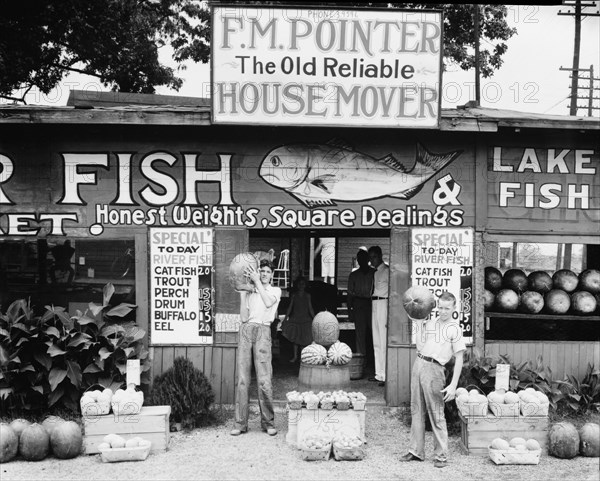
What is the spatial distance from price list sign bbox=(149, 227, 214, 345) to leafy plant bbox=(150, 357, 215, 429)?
2.31 ft

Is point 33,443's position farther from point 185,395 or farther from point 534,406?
point 534,406

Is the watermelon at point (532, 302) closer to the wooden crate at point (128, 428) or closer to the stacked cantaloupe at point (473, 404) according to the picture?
the stacked cantaloupe at point (473, 404)

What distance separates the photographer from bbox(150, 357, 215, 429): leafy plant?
8.16 m

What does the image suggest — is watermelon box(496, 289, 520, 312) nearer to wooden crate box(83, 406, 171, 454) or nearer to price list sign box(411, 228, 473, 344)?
price list sign box(411, 228, 473, 344)

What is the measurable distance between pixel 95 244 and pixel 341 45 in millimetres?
4261

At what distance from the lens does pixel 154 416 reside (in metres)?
7.35

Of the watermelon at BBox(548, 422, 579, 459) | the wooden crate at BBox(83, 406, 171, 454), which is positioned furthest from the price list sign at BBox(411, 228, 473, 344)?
the wooden crate at BBox(83, 406, 171, 454)

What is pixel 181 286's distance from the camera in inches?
353

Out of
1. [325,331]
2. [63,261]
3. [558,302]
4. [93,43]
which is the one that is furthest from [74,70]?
[558,302]

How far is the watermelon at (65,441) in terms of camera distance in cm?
706

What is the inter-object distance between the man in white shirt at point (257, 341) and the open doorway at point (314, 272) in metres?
0.64

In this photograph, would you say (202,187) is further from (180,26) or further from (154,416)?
(180,26)

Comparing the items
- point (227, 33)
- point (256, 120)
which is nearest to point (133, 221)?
point (256, 120)

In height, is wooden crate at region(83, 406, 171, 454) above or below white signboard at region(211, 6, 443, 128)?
below
